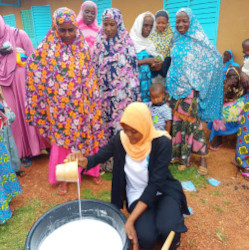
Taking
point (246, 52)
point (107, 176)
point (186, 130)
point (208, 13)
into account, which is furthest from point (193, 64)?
point (208, 13)

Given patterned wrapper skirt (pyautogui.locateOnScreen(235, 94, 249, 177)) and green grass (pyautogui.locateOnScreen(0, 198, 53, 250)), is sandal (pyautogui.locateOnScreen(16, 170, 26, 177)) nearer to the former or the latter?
green grass (pyautogui.locateOnScreen(0, 198, 53, 250))

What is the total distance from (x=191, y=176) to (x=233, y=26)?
3243 millimetres

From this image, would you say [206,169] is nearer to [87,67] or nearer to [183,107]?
[183,107]

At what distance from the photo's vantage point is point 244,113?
9.77 ft

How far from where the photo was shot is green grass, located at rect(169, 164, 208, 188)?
2928mm

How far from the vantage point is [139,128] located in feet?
5.12

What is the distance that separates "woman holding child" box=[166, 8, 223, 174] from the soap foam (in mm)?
1692

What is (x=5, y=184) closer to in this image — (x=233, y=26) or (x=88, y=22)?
(x=88, y=22)

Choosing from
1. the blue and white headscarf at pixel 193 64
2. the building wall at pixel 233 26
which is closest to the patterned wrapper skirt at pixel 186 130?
the blue and white headscarf at pixel 193 64

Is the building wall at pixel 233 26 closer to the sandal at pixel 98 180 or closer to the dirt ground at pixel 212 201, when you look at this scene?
the dirt ground at pixel 212 201

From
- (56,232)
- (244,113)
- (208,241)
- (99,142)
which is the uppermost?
(244,113)

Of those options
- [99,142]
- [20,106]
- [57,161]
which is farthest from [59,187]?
[20,106]

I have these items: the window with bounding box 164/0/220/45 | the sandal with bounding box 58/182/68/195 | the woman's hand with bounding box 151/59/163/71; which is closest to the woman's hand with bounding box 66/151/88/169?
the sandal with bounding box 58/182/68/195

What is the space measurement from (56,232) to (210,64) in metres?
2.46
